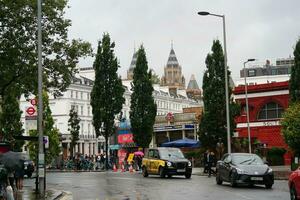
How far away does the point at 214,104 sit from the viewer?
153 feet

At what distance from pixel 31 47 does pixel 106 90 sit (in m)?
34.5

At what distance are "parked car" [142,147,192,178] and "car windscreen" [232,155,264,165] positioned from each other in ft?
26.2

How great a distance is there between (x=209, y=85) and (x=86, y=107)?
74333 mm

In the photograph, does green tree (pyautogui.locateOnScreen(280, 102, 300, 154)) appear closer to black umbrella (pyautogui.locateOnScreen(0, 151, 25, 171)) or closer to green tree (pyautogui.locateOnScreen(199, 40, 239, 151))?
green tree (pyautogui.locateOnScreen(199, 40, 239, 151))

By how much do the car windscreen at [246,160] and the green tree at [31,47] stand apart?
30.1 ft

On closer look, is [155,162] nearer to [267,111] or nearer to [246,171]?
[246,171]

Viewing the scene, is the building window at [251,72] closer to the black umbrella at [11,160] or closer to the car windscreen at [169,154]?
the car windscreen at [169,154]

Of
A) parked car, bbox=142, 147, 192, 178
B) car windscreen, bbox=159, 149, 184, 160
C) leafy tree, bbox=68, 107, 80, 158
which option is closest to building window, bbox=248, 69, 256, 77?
leafy tree, bbox=68, 107, 80, 158

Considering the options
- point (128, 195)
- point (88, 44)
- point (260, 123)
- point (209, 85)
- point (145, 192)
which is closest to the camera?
point (128, 195)

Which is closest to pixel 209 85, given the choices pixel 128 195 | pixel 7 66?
pixel 7 66

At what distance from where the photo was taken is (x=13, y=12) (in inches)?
1019

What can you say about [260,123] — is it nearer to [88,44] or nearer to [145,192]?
[88,44]

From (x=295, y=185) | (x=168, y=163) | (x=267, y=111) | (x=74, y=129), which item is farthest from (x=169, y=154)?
(x=74, y=129)

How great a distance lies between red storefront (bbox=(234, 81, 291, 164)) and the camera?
2229 inches
